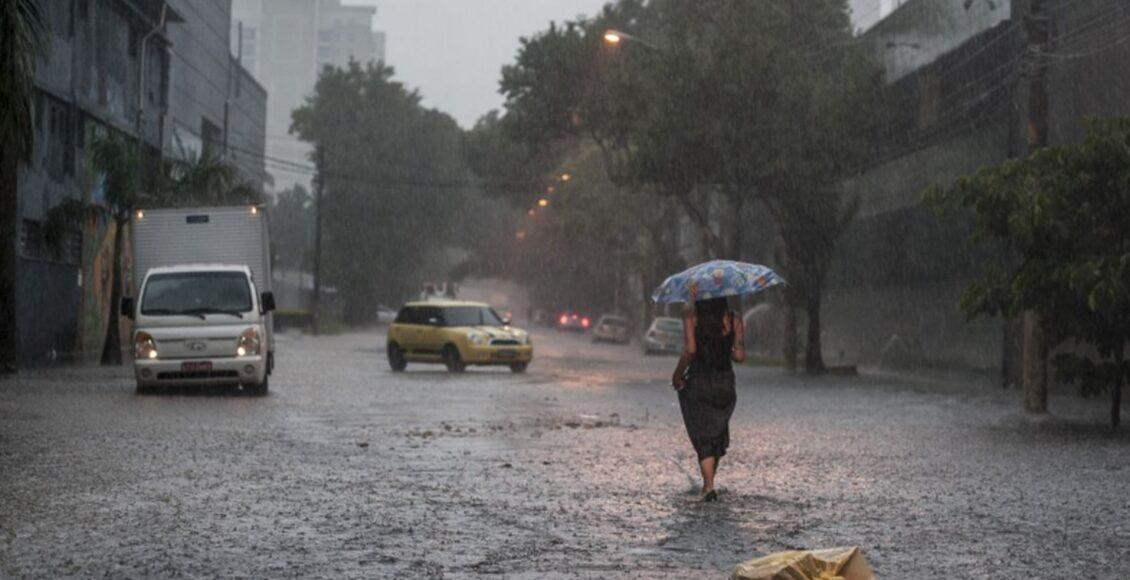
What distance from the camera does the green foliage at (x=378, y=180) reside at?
10044cm

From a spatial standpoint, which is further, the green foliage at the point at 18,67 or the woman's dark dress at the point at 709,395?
the green foliage at the point at 18,67

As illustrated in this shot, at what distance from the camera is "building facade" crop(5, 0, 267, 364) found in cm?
3619

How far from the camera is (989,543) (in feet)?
34.3

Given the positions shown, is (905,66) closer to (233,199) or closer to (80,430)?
(233,199)

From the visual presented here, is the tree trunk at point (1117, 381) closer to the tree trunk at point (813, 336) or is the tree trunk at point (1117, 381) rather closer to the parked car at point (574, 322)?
the tree trunk at point (813, 336)

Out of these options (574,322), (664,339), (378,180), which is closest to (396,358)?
(664,339)

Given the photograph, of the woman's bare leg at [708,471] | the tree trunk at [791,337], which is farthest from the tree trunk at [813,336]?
the woman's bare leg at [708,471]

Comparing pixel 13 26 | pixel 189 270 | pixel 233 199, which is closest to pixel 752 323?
pixel 233 199

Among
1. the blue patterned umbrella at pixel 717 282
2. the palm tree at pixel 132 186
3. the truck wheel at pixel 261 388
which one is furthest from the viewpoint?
the palm tree at pixel 132 186

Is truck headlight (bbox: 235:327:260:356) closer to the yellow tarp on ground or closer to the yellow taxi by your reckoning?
the yellow taxi

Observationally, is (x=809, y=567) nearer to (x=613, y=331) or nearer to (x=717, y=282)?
(x=717, y=282)

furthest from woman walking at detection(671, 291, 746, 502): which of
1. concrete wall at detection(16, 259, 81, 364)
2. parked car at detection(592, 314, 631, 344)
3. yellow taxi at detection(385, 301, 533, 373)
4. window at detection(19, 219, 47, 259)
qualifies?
parked car at detection(592, 314, 631, 344)

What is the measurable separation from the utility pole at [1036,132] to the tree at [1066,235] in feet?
7.28

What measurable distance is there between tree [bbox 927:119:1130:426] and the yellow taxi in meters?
16.8
